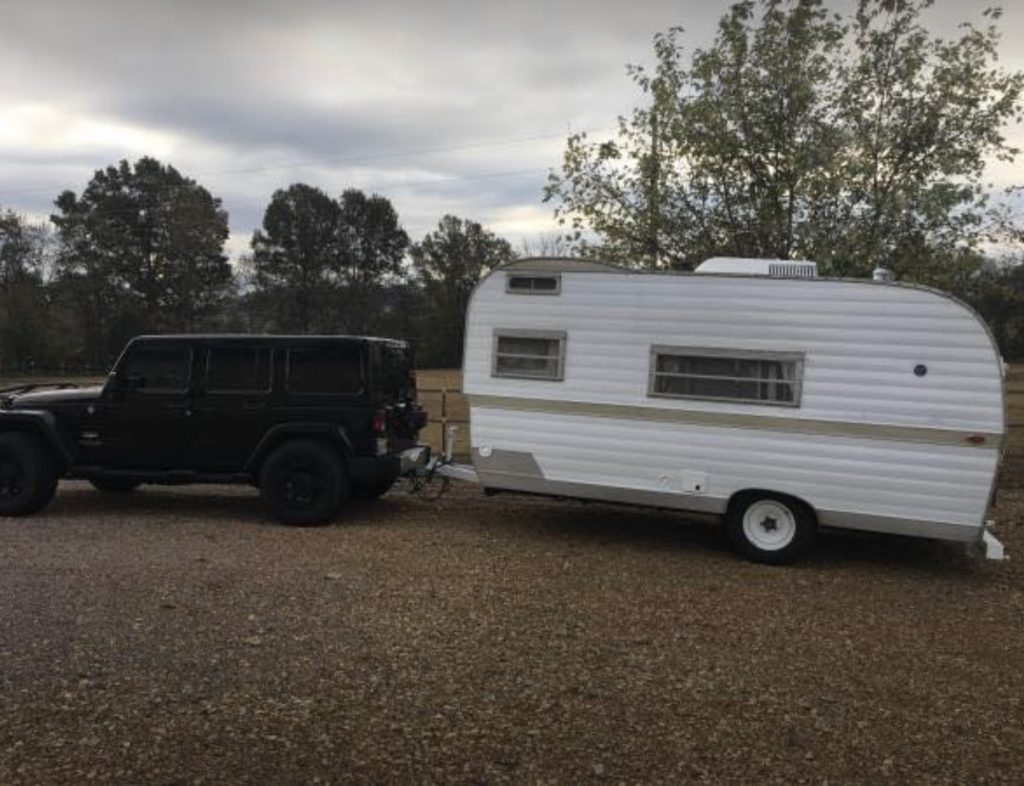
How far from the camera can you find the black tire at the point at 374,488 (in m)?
8.83

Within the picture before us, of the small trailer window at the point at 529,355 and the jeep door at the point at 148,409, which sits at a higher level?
the small trailer window at the point at 529,355

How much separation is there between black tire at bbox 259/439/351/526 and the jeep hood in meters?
2.12

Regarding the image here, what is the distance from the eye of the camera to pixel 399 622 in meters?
5.72

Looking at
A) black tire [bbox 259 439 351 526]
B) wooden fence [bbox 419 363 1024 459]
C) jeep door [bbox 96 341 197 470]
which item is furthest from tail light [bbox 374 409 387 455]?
jeep door [bbox 96 341 197 470]

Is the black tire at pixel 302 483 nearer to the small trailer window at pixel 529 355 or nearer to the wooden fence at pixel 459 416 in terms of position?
the wooden fence at pixel 459 416

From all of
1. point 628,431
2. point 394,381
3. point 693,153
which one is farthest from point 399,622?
point 693,153

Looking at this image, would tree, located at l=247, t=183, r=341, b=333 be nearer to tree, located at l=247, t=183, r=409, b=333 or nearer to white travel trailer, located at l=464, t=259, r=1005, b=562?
tree, located at l=247, t=183, r=409, b=333

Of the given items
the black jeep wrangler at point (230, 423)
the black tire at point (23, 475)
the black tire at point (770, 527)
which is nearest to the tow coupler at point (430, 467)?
the black jeep wrangler at point (230, 423)

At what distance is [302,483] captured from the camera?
8.80 m

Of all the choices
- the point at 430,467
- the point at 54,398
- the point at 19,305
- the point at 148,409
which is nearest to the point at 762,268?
the point at 430,467

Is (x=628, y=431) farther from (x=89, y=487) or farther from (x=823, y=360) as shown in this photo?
(x=89, y=487)

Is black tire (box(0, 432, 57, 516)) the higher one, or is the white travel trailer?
the white travel trailer

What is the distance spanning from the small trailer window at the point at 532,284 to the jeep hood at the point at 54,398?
4469mm

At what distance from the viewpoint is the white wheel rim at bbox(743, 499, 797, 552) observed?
765 centimetres
